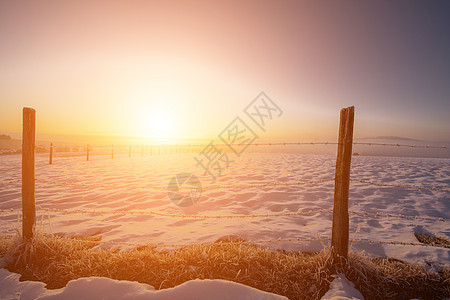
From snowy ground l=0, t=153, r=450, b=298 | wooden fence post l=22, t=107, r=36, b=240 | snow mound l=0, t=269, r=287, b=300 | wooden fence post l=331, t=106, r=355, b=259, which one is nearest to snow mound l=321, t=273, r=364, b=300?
wooden fence post l=331, t=106, r=355, b=259

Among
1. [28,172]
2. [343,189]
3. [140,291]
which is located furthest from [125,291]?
[343,189]

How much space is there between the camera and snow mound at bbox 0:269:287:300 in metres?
1.98

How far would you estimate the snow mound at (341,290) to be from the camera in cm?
202

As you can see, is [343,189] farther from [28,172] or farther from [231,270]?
Result: [28,172]

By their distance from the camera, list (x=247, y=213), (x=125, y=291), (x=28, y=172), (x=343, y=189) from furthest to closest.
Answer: (x=247, y=213) < (x=28, y=172) < (x=343, y=189) < (x=125, y=291)

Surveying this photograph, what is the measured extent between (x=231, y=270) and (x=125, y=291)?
1.06 m

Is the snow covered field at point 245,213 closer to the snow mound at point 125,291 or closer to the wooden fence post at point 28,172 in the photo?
the wooden fence post at point 28,172

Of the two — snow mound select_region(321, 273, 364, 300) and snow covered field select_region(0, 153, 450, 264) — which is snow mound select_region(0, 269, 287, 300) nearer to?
snow mound select_region(321, 273, 364, 300)

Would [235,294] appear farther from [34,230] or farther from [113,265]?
[34,230]

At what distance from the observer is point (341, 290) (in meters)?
2.09

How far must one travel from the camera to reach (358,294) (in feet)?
6.88

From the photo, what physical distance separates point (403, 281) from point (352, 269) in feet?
1.81

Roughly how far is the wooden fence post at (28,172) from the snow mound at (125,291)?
634mm

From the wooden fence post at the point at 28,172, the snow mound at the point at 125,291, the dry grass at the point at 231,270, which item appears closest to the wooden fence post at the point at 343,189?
the dry grass at the point at 231,270
